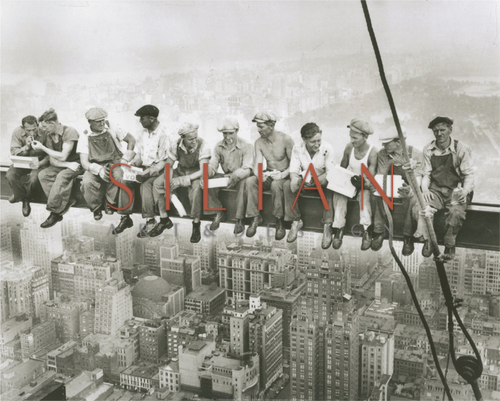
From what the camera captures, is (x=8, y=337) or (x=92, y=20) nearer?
(x=92, y=20)

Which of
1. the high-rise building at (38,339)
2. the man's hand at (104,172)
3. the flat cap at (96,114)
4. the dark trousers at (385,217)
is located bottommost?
the high-rise building at (38,339)

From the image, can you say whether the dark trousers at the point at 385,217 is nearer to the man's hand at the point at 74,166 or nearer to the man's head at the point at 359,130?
the man's head at the point at 359,130

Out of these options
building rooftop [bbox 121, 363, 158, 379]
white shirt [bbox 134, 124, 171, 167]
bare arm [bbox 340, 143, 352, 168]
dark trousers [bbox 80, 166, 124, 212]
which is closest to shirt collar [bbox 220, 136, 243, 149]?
white shirt [bbox 134, 124, 171, 167]

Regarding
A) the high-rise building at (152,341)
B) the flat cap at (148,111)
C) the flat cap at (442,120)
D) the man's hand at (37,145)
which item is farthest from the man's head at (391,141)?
the man's hand at (37,145)

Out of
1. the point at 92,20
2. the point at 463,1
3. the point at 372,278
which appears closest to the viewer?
the point at 463,1

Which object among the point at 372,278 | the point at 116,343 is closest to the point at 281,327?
the point at 372,278

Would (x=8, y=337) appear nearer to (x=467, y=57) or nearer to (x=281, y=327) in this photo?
(x=281, y=327)

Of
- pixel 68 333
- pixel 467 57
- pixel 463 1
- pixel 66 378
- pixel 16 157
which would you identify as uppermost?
pixel 463 1
